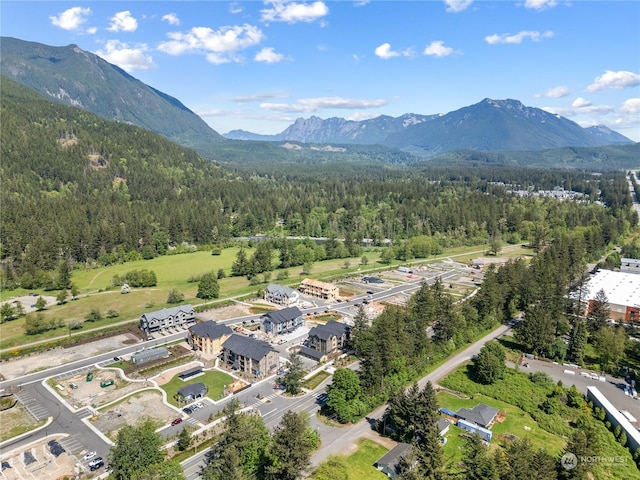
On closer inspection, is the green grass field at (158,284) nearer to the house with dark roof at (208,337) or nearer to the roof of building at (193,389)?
the house with dark roof at (208,337)

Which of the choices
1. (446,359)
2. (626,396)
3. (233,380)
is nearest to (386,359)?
(446,359)

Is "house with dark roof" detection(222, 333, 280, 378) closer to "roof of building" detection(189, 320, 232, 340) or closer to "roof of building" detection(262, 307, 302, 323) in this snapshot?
"roof of building" detection(189, 320, 232, 340)

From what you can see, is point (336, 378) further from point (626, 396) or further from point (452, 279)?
point (452, 279)

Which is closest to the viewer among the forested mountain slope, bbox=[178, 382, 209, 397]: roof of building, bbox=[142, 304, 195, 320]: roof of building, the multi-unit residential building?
bbox=[178, 382, 209, 397]: roof of building

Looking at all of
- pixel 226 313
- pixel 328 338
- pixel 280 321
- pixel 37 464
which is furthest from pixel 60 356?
pixel 328 338

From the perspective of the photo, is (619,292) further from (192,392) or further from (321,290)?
(192,392)

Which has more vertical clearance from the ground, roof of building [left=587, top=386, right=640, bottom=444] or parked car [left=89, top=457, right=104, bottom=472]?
parked car [left=89, top=457, right=104, bottom=472]

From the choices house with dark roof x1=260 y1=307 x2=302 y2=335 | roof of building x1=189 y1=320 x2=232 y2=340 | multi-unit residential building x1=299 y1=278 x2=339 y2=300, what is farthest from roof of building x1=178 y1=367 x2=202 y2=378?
multi-unit residential building x1=299 y1=278 x2=339 y2=300
